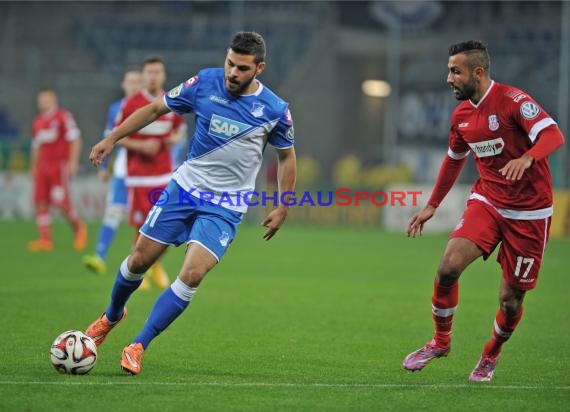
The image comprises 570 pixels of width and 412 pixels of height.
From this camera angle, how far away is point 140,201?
471 inches

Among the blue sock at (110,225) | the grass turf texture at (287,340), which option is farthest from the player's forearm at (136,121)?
the blue sock at (110,225)

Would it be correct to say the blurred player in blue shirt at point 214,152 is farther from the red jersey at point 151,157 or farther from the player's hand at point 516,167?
the red jersey at point 151,157

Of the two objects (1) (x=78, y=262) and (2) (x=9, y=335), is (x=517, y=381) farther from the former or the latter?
(1) (x=78, y=262)

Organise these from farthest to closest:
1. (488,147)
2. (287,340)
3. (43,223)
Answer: (43,223)
(287,340)
(488,147)

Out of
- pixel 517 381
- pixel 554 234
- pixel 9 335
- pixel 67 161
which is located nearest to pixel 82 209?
pixel 67 161

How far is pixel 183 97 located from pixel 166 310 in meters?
1.49

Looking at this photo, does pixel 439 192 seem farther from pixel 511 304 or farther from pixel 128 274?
pixel 128 274

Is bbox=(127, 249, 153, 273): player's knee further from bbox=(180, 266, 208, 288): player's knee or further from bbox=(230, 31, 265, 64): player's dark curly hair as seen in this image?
bbox=(230, 31, 265, 64): player's dark curly hair

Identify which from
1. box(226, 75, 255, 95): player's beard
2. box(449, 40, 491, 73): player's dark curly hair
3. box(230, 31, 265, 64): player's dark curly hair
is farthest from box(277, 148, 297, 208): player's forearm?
box(449, 40, 491, 73): player's dark curly hair

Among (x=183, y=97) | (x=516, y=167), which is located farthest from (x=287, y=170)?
(x=516, y=167)

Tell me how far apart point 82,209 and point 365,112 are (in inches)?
425

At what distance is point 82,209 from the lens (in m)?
24.5

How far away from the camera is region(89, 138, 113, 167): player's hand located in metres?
6.92

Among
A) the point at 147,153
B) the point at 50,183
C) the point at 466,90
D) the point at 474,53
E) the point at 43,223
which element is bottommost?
the point at 43,223
